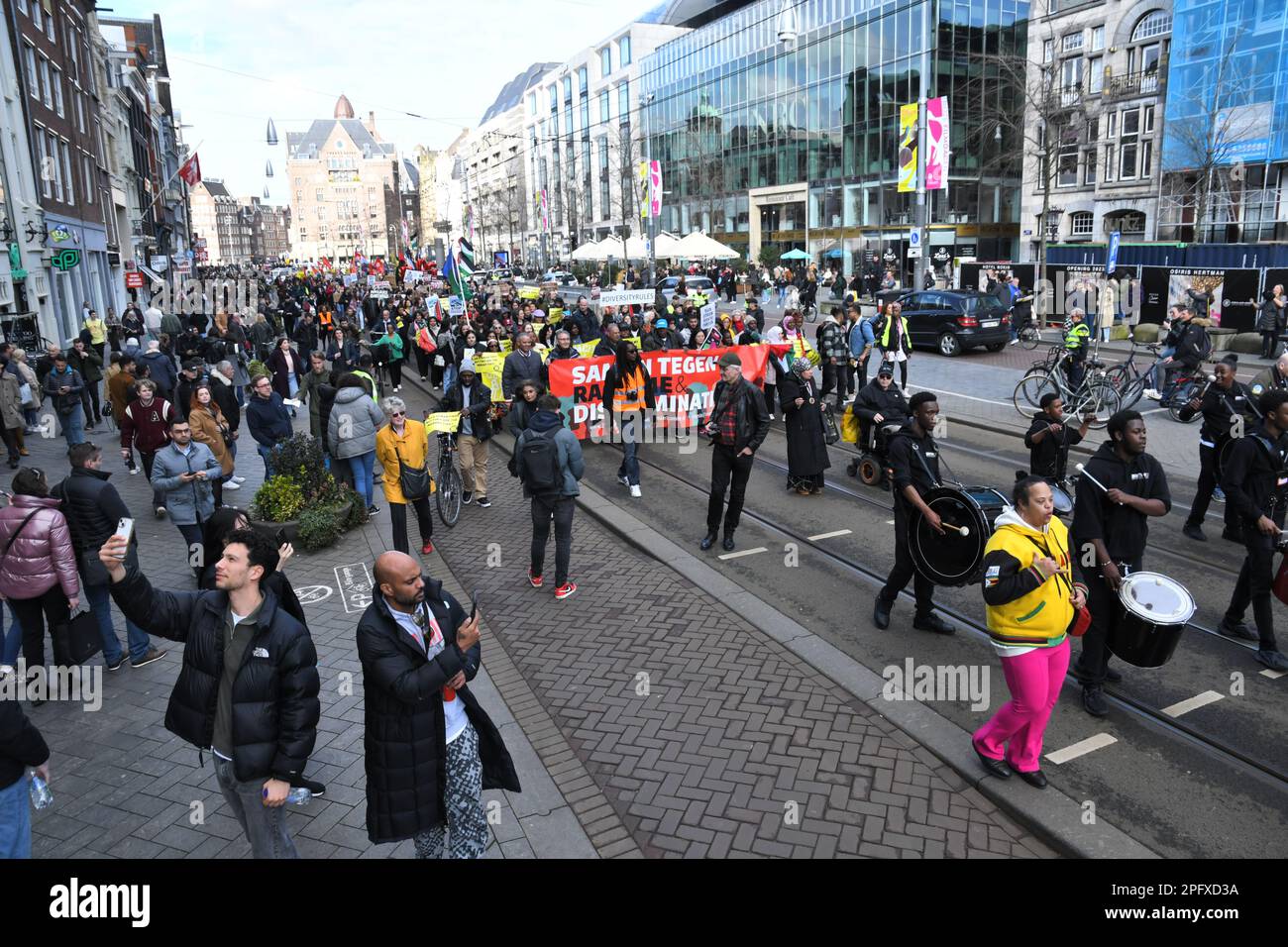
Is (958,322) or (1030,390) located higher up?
(958,322)

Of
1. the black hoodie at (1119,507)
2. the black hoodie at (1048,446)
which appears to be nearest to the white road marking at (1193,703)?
the black hoodie at (1119,507)

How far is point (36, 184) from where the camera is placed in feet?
98.0

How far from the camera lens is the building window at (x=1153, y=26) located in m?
41.9

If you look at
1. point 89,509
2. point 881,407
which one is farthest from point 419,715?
point 881,407

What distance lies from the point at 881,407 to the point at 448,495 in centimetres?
528

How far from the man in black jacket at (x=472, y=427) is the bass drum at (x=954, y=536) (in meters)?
A: 5.97

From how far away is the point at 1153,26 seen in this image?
42.4 meters

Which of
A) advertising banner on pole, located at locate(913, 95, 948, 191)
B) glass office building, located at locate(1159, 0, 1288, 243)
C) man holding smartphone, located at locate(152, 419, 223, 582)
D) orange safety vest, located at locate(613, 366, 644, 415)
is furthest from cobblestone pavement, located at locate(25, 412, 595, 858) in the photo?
glass office building, located at locate(1159, 0, 1288, 243)

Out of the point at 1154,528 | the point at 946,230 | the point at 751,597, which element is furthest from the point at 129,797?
the point at 946,230

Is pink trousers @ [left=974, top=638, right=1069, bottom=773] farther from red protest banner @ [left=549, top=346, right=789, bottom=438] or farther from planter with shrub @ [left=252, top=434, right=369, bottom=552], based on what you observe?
red protest banner @ [left=549, top=346, right=789, bottom=438]

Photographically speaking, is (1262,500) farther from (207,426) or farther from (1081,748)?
(207,426)

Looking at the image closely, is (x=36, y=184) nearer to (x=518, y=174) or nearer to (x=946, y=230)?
(x=946, y=230)

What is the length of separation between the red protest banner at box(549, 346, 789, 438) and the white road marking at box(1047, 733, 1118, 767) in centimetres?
915

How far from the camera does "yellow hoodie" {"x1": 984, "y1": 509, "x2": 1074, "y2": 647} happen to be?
15.6 feet
